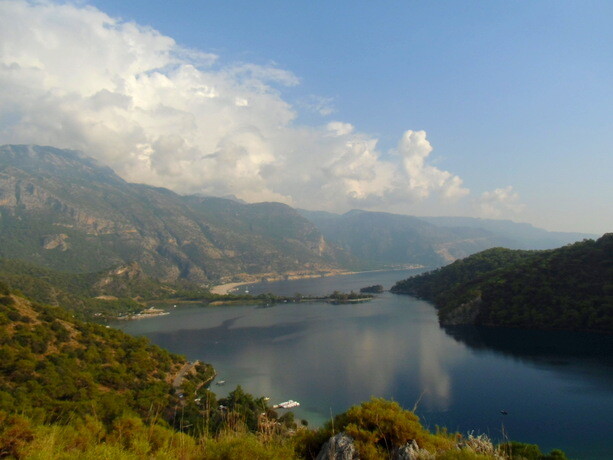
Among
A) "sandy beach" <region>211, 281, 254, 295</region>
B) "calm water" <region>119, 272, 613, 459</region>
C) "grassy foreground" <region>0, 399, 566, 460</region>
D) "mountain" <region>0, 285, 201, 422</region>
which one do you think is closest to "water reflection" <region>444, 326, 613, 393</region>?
"calm water" <region>119, 272, 613, 459</region>

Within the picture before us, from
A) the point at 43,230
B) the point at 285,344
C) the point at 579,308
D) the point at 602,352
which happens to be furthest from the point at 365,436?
the point at 43,230

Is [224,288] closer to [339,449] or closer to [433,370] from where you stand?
[433,370]

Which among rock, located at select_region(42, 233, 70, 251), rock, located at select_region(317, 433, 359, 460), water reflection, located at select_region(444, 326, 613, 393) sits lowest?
water reflection, located at select_region(444, 326, 613, 393)

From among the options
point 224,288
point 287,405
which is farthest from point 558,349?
point 224,288

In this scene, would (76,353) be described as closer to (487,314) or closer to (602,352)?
(602,352)

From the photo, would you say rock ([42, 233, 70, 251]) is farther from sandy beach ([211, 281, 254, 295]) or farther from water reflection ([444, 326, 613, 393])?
water reflection ([444, 326, 613, 393])

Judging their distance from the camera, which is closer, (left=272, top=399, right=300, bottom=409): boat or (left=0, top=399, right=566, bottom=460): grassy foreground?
(left=0, top=399, right=566, bottom=460): grassy foreground

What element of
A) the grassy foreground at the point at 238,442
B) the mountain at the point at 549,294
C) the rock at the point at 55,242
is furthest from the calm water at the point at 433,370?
the rock at the point at 55,242
